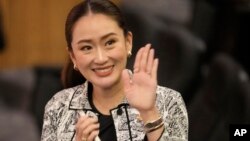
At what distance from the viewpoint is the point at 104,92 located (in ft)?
2.17

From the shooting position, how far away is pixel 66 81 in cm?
70

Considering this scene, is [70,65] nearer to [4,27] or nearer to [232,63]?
[232,63]

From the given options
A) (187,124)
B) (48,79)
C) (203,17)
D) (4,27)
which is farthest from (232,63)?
(4,27)

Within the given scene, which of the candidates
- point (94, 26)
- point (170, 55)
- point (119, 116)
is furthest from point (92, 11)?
point (170, 55)

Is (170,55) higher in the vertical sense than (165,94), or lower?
higher

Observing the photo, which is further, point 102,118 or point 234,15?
point 234,15

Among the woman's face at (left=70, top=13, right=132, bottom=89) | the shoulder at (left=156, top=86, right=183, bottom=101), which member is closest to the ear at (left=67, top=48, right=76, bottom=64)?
the woman's face at (left=70, top=13, right=132, bottom=89)

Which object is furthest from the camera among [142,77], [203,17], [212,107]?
[203,17]

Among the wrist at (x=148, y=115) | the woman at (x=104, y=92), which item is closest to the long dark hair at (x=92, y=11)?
the woman at (x=104, y=92)

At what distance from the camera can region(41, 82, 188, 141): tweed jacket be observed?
2.13 feet

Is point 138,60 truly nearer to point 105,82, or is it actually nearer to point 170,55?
point 105,82

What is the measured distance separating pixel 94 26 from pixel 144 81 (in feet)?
0.31

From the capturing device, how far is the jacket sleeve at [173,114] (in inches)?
25.2

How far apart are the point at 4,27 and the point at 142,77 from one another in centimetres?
123
